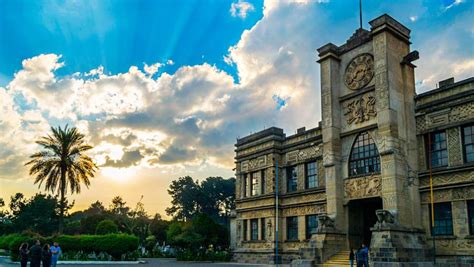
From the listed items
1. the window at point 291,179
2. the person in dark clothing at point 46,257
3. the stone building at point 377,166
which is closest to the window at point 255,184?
the stone building at point 377,166

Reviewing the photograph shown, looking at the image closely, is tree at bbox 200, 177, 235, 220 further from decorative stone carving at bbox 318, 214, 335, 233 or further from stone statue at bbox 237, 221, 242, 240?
decorative stone carving at bbox 318, 214, 335, 233

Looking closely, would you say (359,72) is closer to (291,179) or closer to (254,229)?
(291,179)

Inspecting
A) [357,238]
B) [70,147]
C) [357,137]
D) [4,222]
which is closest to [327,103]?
[357,137]

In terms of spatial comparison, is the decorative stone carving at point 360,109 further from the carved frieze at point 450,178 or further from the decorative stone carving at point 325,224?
the decorative stone carving at point 325,224

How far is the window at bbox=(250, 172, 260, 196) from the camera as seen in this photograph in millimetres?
35094

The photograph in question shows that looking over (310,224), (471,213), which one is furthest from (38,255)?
(471,213)

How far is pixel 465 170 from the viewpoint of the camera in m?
21.6

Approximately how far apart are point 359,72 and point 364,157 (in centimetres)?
520

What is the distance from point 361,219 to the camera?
91.0 ft

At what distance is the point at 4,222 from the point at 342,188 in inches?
2383

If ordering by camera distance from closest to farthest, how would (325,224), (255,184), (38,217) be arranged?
(325,224) < (255,184) < (38,217)

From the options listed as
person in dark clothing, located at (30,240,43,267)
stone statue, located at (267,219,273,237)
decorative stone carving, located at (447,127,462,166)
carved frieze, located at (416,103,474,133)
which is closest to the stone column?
carved frieze, located at (416,103,474,133)

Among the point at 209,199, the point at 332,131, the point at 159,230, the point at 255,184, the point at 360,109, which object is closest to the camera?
the point at 360,109

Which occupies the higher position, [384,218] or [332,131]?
[332,131]
